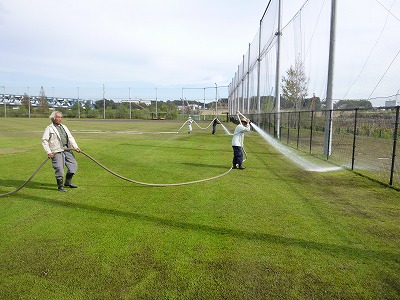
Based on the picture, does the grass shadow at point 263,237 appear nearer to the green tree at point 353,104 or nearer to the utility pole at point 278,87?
the green tree at point 353,104

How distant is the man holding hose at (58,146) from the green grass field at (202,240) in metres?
0.49

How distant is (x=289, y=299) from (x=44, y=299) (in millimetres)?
2302

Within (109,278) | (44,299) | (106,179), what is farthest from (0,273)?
(106,179)

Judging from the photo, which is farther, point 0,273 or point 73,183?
point 73,183

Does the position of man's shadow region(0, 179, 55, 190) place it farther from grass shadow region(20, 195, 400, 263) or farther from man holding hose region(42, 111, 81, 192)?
grass shadow region(20, 195, 400, 263)

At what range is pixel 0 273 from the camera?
3553mm

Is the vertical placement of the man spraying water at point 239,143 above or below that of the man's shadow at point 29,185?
above

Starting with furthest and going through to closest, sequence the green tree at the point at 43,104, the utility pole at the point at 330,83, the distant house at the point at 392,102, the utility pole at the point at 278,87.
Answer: the green tree at the point at 43,104 < the utility pole at the point at 278,87 < the utility pole at the point at 330,83 < the distant house at the point at 392,102

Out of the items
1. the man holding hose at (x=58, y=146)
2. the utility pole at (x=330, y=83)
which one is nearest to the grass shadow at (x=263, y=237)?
the man holding hose at (x=58, y=146)

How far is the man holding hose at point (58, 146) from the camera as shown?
691cm

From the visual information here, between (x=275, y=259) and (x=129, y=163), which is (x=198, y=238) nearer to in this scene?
(x=275, y=259)

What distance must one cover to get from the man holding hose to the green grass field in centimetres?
49

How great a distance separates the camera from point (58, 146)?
7.05 metres

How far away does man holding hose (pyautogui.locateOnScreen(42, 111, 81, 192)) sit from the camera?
6.91m
